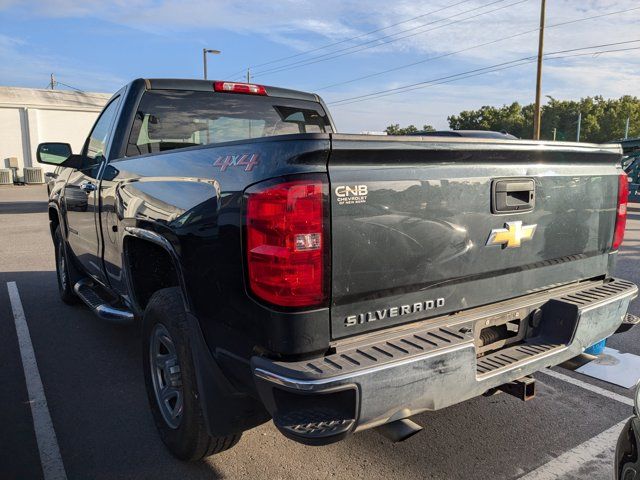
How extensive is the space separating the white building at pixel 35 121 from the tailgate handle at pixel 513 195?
34.6 metres

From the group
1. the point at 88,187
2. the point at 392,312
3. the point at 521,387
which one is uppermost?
the point at 88,187

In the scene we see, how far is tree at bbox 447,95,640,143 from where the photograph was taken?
6066 cm

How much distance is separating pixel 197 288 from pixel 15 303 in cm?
470

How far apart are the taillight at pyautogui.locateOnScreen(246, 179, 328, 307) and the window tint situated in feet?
7.21

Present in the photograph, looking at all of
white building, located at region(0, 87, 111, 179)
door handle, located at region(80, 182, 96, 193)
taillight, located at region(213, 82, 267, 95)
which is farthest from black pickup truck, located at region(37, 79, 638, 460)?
white building, located at region(0, 87, 111, 179)

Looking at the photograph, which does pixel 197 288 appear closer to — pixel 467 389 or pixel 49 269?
pixel 467 389

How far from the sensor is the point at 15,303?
19.9ft

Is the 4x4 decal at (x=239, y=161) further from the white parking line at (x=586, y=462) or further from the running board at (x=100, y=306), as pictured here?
the white parking line at (x=586, y=462)

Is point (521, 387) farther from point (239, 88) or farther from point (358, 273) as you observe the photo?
point (239, 88)

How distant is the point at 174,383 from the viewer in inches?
111

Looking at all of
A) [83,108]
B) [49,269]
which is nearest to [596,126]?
[83,108]

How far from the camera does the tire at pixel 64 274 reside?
560 cm

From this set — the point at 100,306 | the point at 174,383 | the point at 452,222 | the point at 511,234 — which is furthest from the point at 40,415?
the point at 511,234

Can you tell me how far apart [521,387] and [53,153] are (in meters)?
4.43
